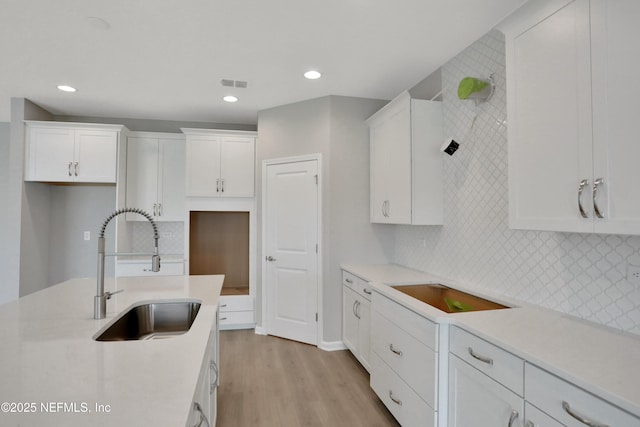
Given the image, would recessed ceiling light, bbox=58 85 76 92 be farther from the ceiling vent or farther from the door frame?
the door frame

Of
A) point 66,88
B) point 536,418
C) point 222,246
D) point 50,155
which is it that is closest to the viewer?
point 536,418

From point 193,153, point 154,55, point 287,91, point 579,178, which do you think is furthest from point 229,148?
point 579,178

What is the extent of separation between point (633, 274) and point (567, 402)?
30.7 inches

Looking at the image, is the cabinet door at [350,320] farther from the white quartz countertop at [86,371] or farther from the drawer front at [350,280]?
the white quartz countertop at [86,371]

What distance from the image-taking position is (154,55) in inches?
107

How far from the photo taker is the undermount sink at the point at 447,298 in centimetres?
220

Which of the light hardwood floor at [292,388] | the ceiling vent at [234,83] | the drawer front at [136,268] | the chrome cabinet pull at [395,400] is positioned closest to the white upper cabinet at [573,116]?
the chrome cabinet pull at [395,400]

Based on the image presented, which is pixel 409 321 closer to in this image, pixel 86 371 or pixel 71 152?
pixel 86 371

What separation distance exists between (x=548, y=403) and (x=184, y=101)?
4.05m

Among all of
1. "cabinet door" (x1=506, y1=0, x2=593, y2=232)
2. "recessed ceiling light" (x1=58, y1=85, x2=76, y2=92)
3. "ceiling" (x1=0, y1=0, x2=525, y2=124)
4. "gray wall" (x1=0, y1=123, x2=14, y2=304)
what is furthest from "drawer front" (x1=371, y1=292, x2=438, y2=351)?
"gray wall" (x1=0, y1=123, x2=14, y2=304)

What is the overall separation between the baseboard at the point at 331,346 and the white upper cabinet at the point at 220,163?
1959 millimetres

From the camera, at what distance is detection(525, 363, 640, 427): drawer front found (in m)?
0.97

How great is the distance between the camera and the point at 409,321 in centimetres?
199

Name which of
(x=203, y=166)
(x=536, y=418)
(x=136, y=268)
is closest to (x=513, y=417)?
(x=536, y=418)
